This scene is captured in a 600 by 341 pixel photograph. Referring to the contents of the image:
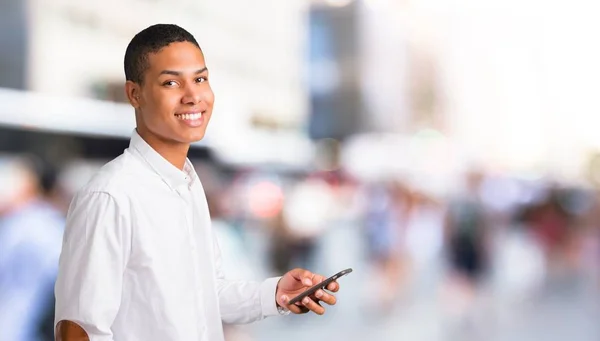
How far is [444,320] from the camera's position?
764 cm

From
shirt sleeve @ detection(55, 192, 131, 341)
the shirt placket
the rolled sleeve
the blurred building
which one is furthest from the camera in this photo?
the blurred building

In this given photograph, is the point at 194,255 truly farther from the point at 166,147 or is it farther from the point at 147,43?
the point at 147,43

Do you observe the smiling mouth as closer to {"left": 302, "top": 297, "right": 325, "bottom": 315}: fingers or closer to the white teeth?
the white teeth

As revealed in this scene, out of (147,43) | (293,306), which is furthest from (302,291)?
(147,43)

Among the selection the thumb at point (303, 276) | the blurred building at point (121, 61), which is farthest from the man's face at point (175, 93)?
the blurred building at point (121, 61)

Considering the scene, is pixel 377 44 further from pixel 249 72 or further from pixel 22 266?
pixel 22 266

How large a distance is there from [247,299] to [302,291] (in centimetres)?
9

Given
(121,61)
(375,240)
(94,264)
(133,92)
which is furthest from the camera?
(121,61)

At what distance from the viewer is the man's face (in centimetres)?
128

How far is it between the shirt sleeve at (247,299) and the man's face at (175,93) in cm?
22

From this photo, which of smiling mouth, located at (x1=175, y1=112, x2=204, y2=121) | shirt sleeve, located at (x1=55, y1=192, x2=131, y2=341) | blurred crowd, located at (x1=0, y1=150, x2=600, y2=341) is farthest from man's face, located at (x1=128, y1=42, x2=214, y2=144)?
blurred crowd, located at (x1=0, y1=150, x2=600, y2=341)

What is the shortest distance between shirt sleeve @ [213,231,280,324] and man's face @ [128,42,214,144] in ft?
0.72

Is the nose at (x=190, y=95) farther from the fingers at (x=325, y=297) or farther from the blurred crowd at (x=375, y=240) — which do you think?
the blurred crowd at (x=375, y=240)

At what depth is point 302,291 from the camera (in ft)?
4.72
